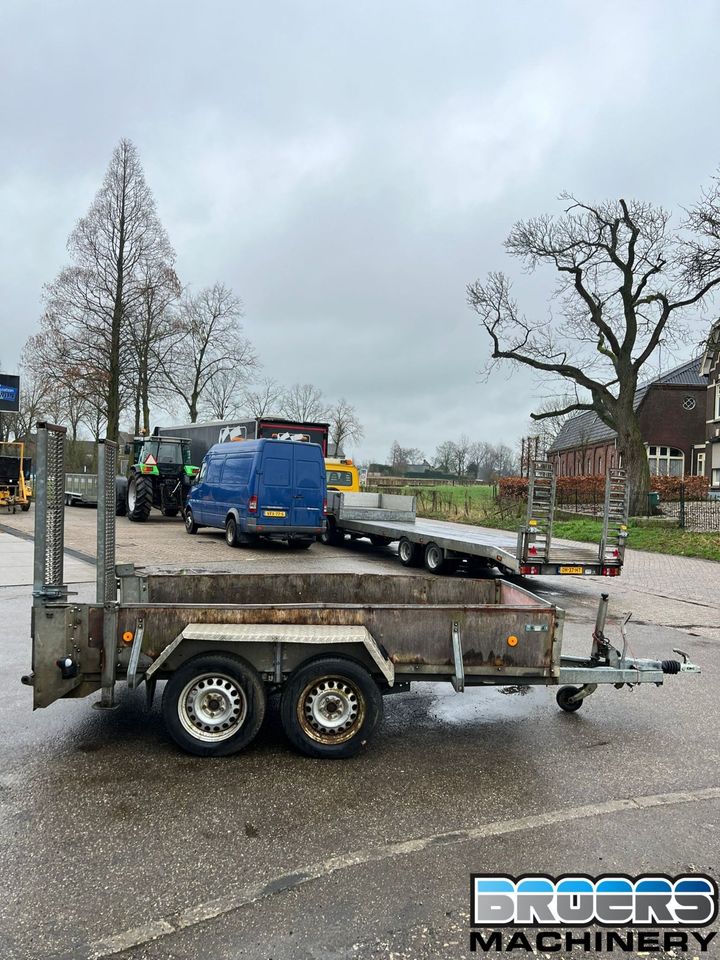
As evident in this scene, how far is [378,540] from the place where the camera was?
1714 cm

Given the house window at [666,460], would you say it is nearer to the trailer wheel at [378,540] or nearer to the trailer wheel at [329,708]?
the trailer wheel at [378,540]

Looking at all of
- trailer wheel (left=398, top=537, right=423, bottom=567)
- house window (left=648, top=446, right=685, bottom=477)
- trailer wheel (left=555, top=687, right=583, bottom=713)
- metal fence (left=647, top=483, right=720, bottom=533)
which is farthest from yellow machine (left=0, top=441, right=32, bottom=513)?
house window (left=648, top=446, right=685, bottom=477)

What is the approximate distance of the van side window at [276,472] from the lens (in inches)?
615

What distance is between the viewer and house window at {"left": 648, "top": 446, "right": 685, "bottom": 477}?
166 ft

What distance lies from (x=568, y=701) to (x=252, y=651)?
2666 millimetres

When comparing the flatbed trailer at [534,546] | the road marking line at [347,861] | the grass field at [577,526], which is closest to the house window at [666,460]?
the grass field at [577,526]

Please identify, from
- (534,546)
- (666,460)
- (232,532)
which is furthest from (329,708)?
(666,460)

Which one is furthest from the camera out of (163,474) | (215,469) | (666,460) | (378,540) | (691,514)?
(666,460)

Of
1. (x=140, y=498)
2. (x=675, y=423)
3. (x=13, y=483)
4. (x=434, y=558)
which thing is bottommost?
(x=434, y=558)

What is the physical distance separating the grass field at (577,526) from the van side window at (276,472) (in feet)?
12.2

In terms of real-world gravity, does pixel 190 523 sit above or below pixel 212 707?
above

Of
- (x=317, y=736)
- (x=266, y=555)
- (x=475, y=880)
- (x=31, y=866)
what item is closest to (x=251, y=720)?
(x=317, y=736)

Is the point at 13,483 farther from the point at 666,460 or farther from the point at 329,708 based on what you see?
the point at 666,460

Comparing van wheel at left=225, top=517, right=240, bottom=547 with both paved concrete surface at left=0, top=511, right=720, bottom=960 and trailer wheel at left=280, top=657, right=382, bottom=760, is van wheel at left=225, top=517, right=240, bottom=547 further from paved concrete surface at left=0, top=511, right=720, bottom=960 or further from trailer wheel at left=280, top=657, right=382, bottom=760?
trailer wheel at left=280, top=657, right=382, bottom=760
